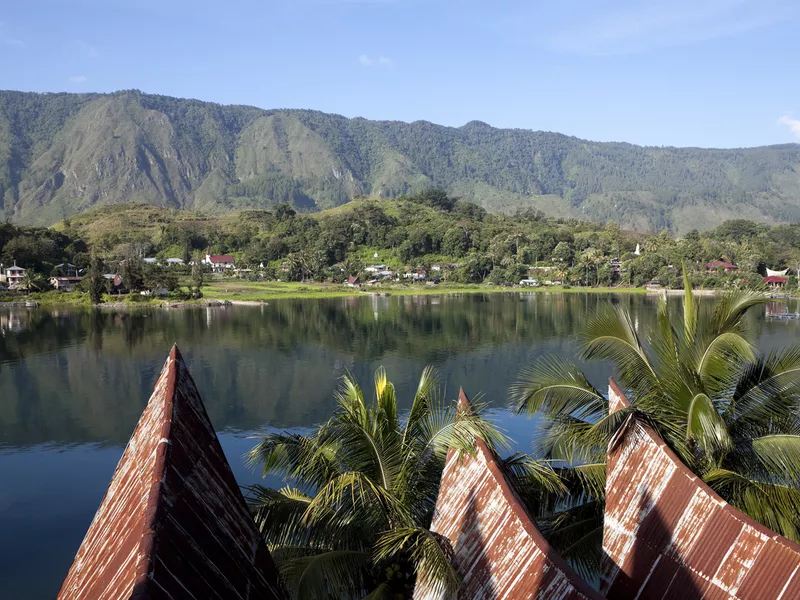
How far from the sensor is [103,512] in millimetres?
6406

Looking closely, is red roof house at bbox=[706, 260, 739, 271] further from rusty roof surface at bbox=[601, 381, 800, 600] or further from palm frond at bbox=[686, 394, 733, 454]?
rusty roof surface at bbox=[601, 381, 800, 600]

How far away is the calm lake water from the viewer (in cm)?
2027

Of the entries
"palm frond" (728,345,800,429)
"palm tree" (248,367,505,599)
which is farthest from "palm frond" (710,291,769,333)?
"palm tree" (248,367,505,599)

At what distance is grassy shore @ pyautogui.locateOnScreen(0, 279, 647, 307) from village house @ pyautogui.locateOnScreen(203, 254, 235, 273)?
11958 millimetres

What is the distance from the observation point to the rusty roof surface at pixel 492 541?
554 centimetres

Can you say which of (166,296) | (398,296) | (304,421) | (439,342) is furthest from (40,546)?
(398,296)

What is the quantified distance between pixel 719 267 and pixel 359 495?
357 ft

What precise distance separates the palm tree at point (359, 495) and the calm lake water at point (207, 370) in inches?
187

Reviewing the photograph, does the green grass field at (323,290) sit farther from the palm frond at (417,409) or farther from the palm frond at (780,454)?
the palm frond at (780,454)

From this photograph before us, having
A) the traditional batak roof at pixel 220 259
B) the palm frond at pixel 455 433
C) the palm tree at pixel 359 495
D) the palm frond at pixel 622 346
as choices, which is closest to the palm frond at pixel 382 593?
the palm tree at pixel 359 495

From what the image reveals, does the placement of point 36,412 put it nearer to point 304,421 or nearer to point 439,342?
point 304,421

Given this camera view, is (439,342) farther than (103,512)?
Yes

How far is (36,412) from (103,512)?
28034 mm

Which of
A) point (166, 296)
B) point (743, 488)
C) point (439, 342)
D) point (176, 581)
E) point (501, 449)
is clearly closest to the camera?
point (176, 581)
